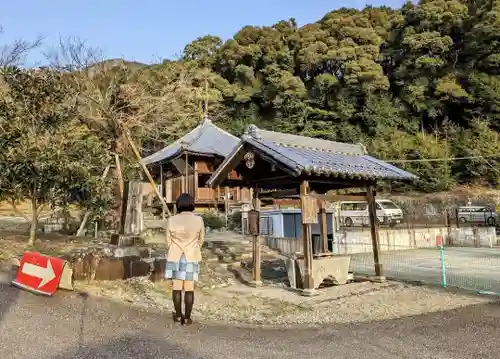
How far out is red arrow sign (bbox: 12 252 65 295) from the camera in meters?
6.42

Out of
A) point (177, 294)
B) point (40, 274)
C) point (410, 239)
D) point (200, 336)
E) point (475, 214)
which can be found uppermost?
point (475, 214)

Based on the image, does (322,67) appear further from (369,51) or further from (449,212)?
(449,212)

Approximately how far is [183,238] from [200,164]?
19257 millimetres

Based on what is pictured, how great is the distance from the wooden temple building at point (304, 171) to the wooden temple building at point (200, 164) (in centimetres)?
1303

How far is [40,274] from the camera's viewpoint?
21.3ft

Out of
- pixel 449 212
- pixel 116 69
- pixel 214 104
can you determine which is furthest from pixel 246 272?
pixel 214 104

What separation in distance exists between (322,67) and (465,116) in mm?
Answer: 12935

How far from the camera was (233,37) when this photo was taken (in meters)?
41.6

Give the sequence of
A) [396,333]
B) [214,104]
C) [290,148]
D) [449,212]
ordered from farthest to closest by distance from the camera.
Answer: [214,104], [449,212], [290,148], [396,333]

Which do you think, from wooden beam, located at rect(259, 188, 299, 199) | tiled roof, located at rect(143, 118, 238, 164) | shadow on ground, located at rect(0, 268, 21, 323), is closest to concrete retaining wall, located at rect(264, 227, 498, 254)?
wooden beam, located at rect(259, 188, 299, 199)

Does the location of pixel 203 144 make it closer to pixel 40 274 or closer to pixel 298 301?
pixel 298 301

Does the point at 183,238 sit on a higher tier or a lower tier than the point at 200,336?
higher

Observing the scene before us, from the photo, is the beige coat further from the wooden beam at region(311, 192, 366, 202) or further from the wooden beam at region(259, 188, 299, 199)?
the wooden beam at region(259, 188, 299, 199)

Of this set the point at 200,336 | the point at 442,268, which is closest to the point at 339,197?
the point at 442,268
